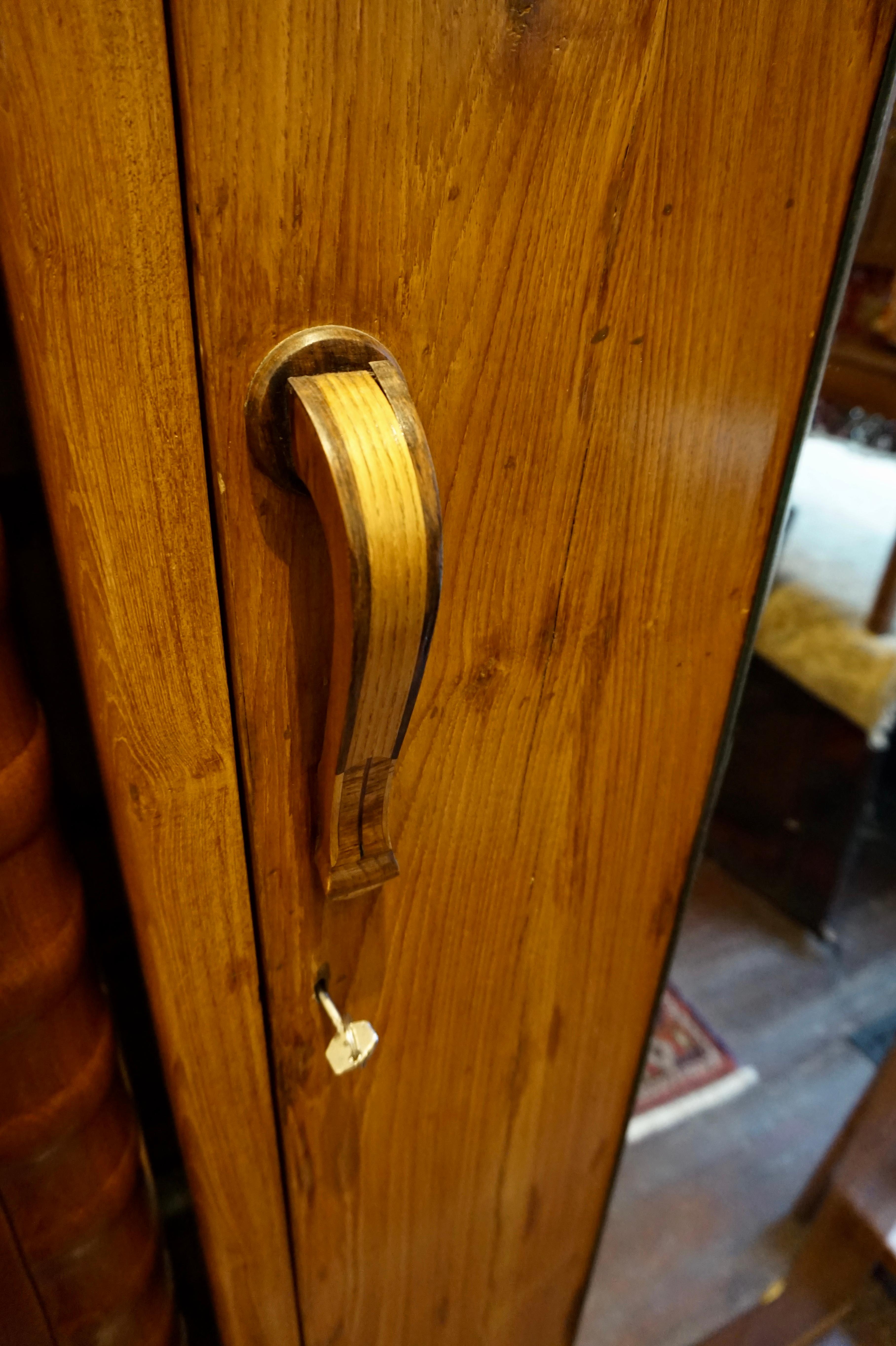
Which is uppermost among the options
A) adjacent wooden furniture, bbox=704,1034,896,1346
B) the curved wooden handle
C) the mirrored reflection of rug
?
the curved wooden handle

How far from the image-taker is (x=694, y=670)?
0.52 m

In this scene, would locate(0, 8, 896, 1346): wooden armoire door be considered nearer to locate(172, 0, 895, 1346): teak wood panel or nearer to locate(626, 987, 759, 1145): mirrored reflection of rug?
locate(172, 0, 895, 1346): teak wood panel

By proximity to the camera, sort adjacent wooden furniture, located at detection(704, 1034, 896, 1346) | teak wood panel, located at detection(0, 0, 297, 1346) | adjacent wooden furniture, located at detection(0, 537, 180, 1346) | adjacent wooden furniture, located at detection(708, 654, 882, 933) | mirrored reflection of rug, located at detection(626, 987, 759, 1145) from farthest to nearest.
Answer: adjacent wooden furniture, located at detection(708, 654, 882, 933) → mirrored reflection of rug, located at detection(626, 987, 759, 1145) → adjacent wooden furniture, located at detection(704, 1034, 896, 1346) → adjacent wooden furniture, located at detection(0, 537, 180, 1346) → teak wood panel, located at detection(0, 0, 297, 1346)

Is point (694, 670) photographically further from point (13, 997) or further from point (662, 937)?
point (13, 997)

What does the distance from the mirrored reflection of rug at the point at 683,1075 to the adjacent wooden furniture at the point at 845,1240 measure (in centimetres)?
28

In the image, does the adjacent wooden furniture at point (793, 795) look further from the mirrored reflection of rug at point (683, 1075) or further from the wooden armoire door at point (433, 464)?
the wooden armoire door at point (433, 464)

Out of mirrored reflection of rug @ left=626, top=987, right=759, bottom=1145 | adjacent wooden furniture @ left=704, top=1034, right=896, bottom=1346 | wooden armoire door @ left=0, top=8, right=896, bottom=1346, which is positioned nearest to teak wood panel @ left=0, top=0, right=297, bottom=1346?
wooden armoire door @ left=0, top=8, right=896, bottom=1346

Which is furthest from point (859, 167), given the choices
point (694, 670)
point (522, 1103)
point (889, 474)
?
point (889, 474)

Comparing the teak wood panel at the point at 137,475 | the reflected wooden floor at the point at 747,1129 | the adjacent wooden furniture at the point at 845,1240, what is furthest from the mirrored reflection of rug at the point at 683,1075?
the teak wood panel at the point at 137,475

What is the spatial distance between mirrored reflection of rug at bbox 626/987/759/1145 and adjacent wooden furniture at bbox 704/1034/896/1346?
28 cm

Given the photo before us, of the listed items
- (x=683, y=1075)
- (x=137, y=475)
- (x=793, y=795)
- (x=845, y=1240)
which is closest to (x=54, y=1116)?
(x=137, y=475)

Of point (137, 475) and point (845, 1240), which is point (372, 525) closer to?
point (137, 475)

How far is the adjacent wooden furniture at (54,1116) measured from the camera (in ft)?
1.23

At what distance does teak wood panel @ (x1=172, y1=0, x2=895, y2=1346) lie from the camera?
0.97ft
